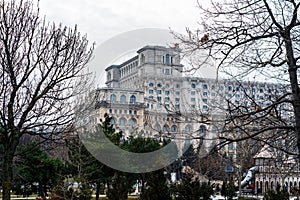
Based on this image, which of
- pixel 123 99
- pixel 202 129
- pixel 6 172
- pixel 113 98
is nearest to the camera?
pixel 202 129

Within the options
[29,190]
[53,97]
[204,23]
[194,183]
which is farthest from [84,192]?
[204,23]

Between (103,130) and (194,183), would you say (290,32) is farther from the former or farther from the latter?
(103,130)

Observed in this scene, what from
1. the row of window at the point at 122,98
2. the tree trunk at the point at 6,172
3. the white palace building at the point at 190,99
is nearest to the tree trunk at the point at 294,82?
the white palace building at the point at 190,99

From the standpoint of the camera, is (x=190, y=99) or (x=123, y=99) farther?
(x=123, y=99)

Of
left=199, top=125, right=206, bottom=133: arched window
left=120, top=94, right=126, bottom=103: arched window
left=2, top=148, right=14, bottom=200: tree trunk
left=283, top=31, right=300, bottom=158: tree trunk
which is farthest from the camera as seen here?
left=120, top=94, right=126, bottom=103: arched window

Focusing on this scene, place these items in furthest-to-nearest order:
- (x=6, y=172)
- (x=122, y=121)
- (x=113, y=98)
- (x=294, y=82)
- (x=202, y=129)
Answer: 1. (x=122, y=121)
2. (x=113, y=98)
3. (x=6, y=172)
4. (x=202, y=129)
5. (x=294, y=82)

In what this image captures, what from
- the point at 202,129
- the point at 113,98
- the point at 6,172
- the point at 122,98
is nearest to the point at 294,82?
the point at 202,129

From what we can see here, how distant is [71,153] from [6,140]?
38.4 feet

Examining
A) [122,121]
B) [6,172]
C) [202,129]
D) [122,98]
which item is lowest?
[6,172]

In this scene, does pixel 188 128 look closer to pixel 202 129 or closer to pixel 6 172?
pixel 202 129

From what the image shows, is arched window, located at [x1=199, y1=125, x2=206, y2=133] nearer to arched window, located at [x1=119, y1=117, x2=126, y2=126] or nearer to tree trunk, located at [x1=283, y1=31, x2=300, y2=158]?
tree trunk, located at [x1=283, y1=31, x2=300, y2=158]

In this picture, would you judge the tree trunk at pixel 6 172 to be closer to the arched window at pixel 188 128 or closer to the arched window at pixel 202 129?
the arched window at pixel 188 128

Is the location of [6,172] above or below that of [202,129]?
below

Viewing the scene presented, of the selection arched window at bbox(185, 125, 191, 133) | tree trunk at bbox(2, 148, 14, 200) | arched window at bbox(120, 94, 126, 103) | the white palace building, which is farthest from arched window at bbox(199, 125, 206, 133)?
arched window at bbox(120, 94, 126, 103)
